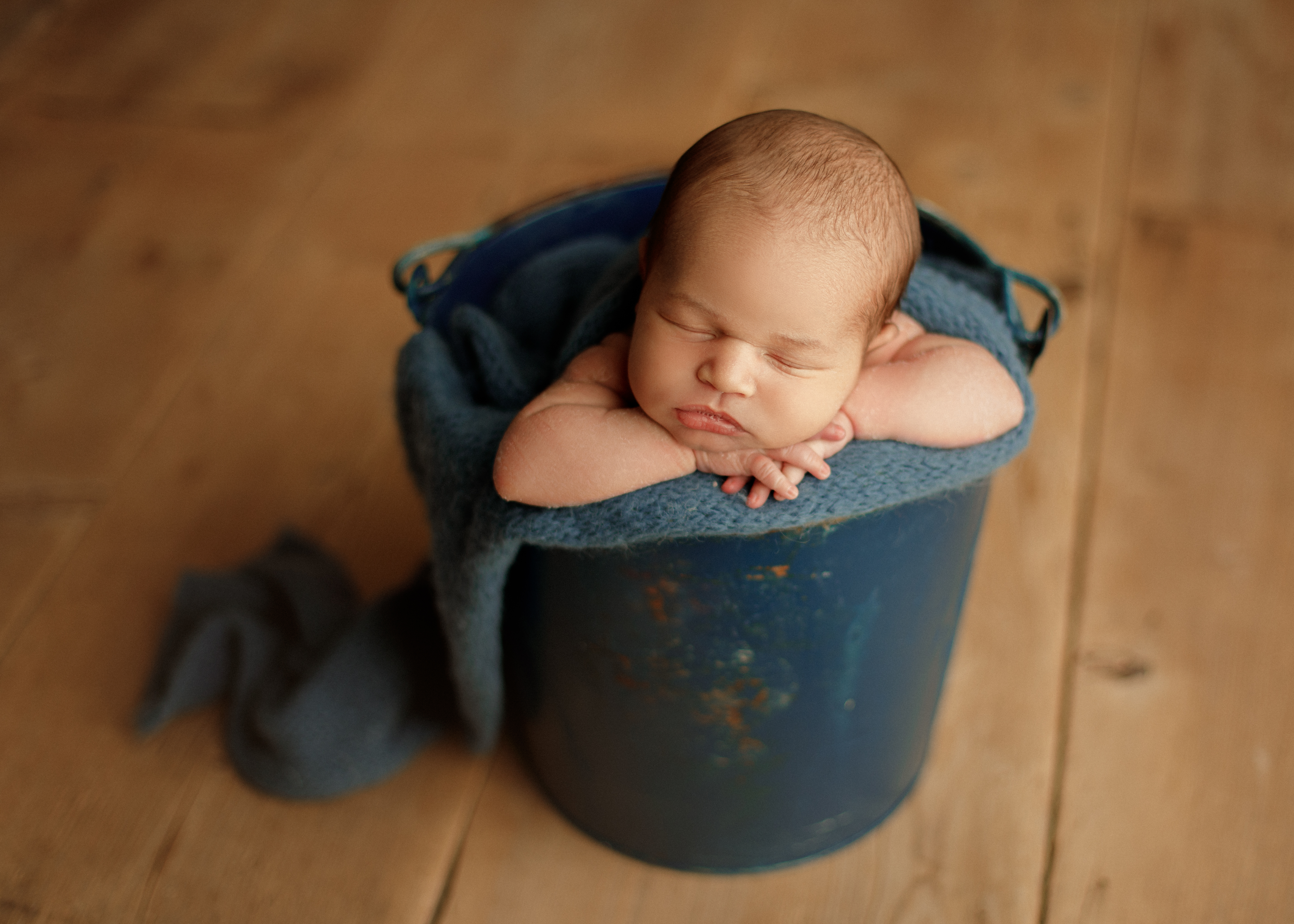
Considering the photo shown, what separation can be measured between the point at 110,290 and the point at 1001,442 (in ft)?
3.84

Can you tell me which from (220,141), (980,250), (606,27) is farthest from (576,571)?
(606,27)

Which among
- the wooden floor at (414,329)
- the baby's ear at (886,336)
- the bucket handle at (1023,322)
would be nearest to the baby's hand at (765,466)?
the baby's ear at (886,336)

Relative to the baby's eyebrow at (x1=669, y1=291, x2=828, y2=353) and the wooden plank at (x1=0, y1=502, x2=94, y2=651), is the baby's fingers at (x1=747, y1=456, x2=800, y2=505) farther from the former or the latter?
the wooden plank at (x1=0, y1=502, x2=94, y2=651)

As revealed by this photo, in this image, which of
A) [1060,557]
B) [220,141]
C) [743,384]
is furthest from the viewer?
[220,141]

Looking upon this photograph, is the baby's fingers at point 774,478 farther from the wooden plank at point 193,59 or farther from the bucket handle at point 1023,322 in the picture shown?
the wooden plank at point 193,59

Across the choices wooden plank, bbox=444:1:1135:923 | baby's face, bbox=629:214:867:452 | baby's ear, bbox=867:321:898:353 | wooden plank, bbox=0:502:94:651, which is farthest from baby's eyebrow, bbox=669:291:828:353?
wooden plank, bbox=0:502:94:651

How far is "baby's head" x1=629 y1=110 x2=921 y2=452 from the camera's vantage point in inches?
22.7

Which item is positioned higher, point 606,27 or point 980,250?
point 980,250

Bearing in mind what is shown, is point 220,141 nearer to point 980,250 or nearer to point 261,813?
point 261,813

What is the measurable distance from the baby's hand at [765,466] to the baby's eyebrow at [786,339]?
0.17 feet

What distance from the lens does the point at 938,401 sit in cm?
64

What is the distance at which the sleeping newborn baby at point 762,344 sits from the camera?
578mm

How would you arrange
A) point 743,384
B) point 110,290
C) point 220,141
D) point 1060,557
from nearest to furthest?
point 743,384, point 1060,557, point 110,290, point 220,141

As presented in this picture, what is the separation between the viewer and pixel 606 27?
1.74 metres
